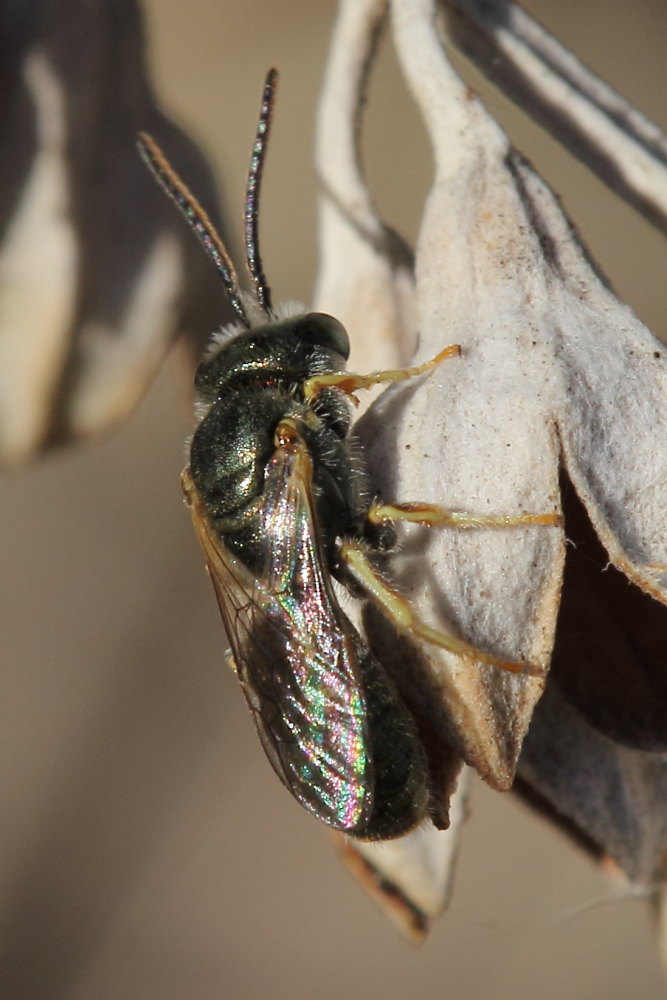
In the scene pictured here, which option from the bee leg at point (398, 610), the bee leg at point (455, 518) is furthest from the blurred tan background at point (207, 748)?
the bee leg at point (455, 518)

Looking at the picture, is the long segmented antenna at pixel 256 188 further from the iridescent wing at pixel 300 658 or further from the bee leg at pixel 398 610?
the bee leg at pixel 398 610

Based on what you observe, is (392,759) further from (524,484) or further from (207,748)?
(207,748)

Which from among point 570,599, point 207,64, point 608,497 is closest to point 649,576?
point 608,497

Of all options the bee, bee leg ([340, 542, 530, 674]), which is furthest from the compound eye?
bee leg ([340, 542, 530, 674])

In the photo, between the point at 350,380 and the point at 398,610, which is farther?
the point at 350,380

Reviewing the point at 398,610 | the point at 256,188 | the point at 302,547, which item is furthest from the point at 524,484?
the point at 256,188
